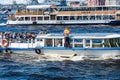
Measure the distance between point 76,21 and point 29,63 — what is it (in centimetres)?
8283

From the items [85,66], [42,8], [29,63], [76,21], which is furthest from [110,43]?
[42,8]

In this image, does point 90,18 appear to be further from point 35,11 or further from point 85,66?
point 85,66

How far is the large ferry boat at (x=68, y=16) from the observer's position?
134 m

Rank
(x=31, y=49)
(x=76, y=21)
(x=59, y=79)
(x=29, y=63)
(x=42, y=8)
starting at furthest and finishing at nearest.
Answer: (x=42, y=8) < (x=76, y=21) < (x=31, y=49) < (x=29, y=63) < (x=59, y=79)

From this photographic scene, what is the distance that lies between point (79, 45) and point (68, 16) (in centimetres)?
8349

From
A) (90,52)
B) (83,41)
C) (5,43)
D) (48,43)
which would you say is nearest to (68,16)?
(5,43)

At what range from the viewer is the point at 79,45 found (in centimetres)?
5319

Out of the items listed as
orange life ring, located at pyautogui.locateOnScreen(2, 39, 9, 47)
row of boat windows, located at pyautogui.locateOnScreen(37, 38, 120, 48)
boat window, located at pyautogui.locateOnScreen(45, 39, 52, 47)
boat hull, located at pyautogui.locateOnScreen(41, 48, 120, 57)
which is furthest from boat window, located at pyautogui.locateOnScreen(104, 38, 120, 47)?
orange life ring, located at pyautogui.locateOnScreen(2, 39, 9, 47)

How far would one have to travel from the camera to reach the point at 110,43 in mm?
52469

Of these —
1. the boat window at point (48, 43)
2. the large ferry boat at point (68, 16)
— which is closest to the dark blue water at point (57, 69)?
the boat window at point (48, 43)

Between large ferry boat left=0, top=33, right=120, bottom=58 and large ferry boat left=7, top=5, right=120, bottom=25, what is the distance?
3060 inches

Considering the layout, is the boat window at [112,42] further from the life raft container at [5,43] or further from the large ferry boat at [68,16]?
the large ferry boat at [68,16]

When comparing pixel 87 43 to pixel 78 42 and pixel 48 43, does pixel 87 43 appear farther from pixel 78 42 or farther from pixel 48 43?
pixel 48 43

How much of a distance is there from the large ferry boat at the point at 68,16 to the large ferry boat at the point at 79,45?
255 ft
